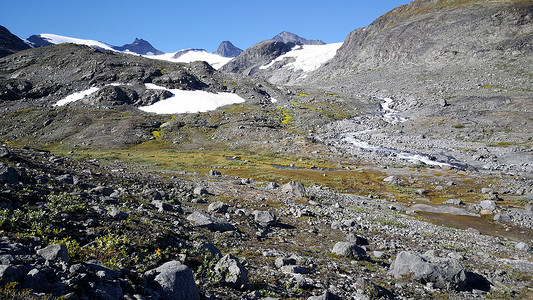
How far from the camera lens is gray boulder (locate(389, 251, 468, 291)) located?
1384 centimetres

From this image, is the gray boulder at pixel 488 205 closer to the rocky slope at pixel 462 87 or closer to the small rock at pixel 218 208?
the rocky slope at pixel 462 87

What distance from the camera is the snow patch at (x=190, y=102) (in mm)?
127500

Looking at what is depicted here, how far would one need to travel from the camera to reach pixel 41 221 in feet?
35.9

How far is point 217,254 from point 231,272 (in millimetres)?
1838

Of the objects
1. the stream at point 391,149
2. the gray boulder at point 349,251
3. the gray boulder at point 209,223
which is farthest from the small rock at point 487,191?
the gray boulder at point 209,223

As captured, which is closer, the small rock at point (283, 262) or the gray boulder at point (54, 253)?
the gray boulder at point (54, 253)

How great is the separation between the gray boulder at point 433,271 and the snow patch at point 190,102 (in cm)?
12248

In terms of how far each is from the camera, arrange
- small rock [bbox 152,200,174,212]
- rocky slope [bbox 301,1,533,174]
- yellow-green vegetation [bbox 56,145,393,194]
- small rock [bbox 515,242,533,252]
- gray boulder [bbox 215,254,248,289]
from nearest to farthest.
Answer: gray boulder [bbox 215,254,248,289]
small rock [bbox 152,200,174,212]
small rock [bbox 515,242,533,252]
yellow-green vegetation [bbox 56,145,393,194]
rocky slope [bbox 301,1,533,174]

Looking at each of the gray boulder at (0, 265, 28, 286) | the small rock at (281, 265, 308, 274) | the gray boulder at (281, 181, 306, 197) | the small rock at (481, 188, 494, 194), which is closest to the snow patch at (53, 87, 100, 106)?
the gray boulder at (281, 181, 306, 197)

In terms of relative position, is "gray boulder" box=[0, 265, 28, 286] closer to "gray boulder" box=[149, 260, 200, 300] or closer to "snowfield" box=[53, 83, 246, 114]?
"gray boulder" box=[149, 260, 200, 300]

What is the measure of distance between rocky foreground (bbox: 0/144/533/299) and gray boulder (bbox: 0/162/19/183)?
73 mm

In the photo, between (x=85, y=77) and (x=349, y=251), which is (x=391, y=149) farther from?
(x=85, y=77)

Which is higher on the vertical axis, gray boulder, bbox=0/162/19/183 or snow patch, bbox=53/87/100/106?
snow patch, bbox=53/87/100/106

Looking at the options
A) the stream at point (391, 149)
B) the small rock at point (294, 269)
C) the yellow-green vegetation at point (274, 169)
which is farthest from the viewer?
the stream at point (391, 149)
